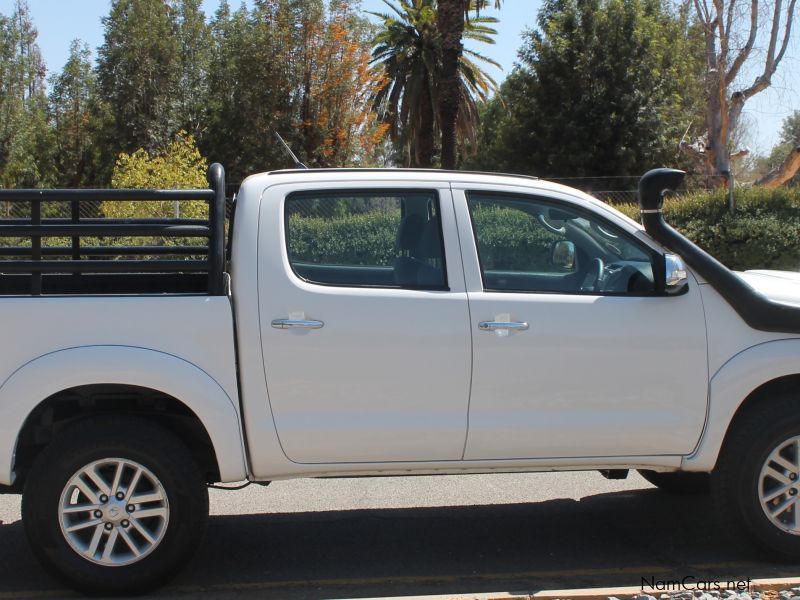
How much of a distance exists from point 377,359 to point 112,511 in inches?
55.0

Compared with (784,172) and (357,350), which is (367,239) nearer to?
(357,350)

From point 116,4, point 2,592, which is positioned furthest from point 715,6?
point 116,4

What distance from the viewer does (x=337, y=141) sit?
3234 centimetres

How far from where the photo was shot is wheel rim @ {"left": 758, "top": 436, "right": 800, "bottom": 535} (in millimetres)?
4531

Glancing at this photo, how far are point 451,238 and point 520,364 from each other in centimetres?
71

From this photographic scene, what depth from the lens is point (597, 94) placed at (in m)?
30.0

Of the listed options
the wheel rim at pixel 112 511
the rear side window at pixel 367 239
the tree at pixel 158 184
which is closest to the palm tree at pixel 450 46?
the tree at pixel 158 184

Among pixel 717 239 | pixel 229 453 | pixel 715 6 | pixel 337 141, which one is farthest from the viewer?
pixel 337 141

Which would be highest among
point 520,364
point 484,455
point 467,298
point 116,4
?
point 116,4

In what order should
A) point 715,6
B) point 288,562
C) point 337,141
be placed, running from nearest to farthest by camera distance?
point 288,562
point 715,6
point 337,141

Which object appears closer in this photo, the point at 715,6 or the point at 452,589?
the point at 452,589

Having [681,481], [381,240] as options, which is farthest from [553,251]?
[681,481]

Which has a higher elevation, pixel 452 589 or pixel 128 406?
pixel 128 406

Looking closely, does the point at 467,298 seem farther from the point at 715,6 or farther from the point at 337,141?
the point at 337,141
